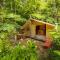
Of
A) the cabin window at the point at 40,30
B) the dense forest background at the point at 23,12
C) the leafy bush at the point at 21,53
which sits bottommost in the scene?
the leafy bush at the point at 21,53

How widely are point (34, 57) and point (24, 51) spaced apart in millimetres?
429

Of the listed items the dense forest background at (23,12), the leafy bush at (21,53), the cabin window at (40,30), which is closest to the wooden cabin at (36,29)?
the cabin window at (40,30)

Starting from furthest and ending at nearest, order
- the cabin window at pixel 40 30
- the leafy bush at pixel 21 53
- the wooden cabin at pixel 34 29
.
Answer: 1. the cabin window at pixel 40 30
2. the wooden cabin at pixel 34 29
3. the leafy bush at pixel 21 53

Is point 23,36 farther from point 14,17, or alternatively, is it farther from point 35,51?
point 35,51

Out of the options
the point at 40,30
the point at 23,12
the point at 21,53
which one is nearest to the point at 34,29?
the point at 40,30

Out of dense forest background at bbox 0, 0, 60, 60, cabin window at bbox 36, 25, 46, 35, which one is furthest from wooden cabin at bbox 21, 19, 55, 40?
dense forest background at bbox 0, 0, 60, 60

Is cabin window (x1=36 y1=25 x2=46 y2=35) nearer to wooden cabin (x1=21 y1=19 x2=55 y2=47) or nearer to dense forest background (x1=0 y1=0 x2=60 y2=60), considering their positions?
wooden cabin (x1=21 y1=19 x2=55 y2=47)

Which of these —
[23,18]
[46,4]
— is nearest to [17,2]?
[23,18]

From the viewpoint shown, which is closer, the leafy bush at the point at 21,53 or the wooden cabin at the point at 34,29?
the leafy bush at the point at 21,53

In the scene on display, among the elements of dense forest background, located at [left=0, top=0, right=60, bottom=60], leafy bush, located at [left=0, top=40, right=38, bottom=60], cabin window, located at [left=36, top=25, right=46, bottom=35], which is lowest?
leafy bush, located at [left=0, top=40, right=38, bottom=60]

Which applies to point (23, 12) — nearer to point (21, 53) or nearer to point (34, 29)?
point (34, 29)

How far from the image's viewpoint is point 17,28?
332 inches

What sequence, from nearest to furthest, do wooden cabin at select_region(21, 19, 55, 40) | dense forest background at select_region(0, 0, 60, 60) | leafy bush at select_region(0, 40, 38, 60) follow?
1. leafy bush at select_region(0, 40, 38, 60)
2. dense forest background at select_region(0, 0, 60, 60)
3. wooden cabin at select_region(21, 19, 55, 40)

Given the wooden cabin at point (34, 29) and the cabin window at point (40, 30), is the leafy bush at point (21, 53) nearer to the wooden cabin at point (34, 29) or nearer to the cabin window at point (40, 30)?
the wooden cabin at point (34, 29)
